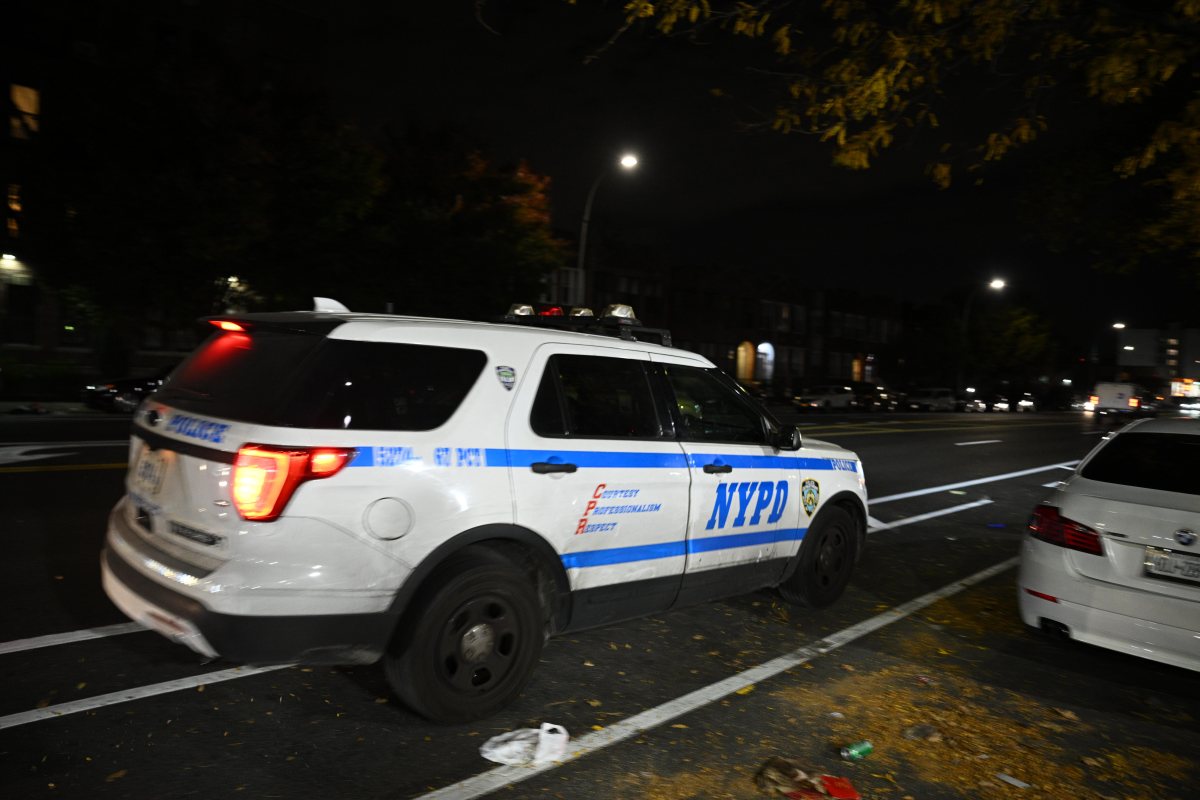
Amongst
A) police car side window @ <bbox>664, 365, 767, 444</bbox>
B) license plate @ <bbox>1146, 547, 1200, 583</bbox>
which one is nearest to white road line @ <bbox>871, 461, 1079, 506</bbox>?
police car side window @ <bbox>664, 365, 767, 444</bbox>

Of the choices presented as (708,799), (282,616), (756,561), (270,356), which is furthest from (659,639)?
(270,356)

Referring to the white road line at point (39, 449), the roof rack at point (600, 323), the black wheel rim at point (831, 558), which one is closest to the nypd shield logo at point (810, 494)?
the black wheel rim at point (831, 558)

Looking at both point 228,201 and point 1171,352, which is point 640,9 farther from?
point 1171,352

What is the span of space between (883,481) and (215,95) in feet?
58.0

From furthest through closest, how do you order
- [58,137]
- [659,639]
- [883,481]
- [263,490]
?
1. [58,137]
2. [883,481]
3. [659,639]
4. [263,490]

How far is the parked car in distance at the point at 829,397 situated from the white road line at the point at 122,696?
39019mm

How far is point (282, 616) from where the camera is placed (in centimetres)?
342

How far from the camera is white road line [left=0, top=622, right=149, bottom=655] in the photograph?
451cm

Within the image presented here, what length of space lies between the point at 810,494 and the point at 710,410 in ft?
3.24

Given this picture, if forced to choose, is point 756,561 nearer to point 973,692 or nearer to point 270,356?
point 973,692

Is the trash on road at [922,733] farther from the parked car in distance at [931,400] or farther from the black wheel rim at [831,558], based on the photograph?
the parked car in distance at [931,400]

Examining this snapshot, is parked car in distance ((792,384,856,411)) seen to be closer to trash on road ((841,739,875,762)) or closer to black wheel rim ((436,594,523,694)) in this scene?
trash on road ((841,739,875,762))

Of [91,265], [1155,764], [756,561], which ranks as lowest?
[1155,764]

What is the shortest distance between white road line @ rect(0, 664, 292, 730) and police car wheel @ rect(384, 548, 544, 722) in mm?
583
